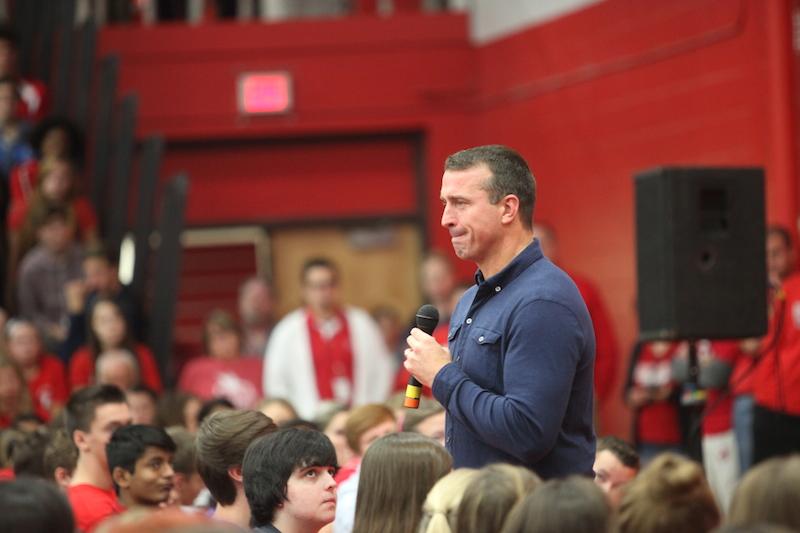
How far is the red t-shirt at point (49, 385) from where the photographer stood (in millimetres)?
7434

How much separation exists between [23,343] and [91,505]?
316cm

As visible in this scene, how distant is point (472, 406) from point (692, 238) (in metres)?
2.43

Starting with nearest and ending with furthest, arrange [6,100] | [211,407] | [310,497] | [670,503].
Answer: [670,503] < [310,497] < [211,407] < [6,100]

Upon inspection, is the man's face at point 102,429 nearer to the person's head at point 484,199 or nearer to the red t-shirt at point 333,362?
the person's head at point 484,199

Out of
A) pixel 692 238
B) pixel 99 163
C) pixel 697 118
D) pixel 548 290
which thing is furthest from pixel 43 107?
pixel 548 290

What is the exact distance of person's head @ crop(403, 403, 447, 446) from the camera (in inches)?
197

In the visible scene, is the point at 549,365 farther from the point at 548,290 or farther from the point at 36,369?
the point at 36,369

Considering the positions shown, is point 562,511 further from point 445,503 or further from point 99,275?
point 99,275

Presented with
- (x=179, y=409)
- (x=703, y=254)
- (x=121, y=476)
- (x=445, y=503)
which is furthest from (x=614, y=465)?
(x=179, y=409)

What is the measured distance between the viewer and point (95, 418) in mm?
4930

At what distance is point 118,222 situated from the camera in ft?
28.9

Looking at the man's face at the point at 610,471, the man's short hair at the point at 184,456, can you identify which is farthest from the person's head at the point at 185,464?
the man's face at the point at 610,471

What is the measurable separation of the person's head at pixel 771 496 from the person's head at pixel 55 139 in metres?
6.82

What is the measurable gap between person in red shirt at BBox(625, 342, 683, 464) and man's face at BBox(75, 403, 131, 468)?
11.5 ft
